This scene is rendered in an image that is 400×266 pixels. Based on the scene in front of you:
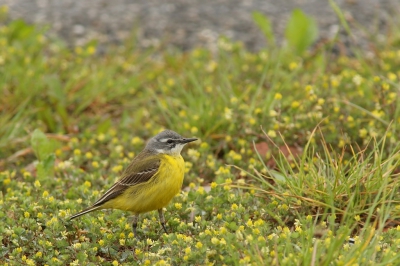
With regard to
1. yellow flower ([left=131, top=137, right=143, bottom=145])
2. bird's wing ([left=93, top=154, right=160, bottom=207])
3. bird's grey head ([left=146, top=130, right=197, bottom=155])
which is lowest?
yellow flower ([left=131, top=137, right=143, bottom=145])

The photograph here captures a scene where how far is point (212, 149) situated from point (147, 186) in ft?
5.19

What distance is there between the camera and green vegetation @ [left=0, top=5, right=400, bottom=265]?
16.2 feet

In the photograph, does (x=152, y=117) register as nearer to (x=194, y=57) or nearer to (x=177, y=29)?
(x=194, y=57)

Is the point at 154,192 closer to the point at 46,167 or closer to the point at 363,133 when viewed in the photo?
the point at 46,167

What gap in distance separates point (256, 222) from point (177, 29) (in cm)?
600

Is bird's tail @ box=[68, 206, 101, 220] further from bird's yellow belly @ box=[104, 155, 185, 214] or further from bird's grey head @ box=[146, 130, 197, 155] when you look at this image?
bird's grey head @ box=[146, 130, 197, 155]

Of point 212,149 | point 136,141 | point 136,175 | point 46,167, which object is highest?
point 136,175

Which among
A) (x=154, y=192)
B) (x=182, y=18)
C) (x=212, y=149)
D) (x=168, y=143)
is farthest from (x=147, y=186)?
(x=182, y=18)

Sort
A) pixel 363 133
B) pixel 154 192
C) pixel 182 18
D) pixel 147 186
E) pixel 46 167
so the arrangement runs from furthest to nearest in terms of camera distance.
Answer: pixel 182 18, pixel 363 133, pixel 46 167, pixel 147 186, pixel 154 192

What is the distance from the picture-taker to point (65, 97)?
8.19m

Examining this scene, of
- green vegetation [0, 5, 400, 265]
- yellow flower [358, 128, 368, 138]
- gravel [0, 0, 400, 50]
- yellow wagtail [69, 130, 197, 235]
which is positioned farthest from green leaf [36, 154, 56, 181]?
gravel [0, 0, 400, 50]

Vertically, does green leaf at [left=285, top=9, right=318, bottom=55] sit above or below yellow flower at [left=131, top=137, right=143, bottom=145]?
above

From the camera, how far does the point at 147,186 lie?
5672 mm

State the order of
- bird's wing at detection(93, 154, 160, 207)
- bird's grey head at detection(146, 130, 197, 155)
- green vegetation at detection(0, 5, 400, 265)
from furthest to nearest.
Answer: bird's grey head at detection(146, 130, 197, 155)
bird's wing at detection(93, 154, 160, 207)
green vegetation at detection(0, 5, 400, 265)
